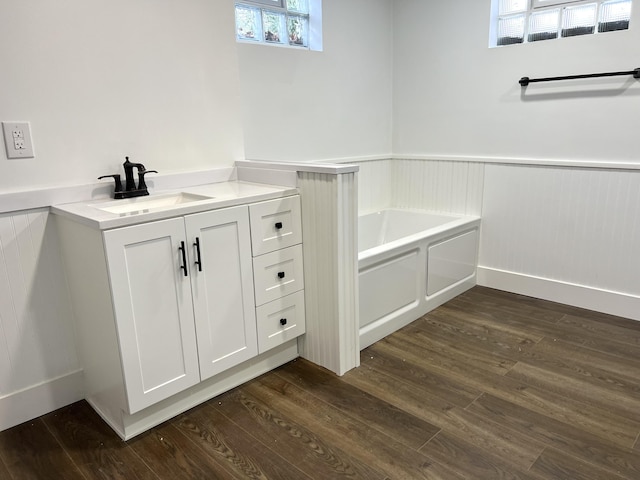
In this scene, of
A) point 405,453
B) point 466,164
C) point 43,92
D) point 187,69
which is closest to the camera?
point 405,453

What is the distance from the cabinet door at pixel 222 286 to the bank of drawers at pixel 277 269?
48 mm

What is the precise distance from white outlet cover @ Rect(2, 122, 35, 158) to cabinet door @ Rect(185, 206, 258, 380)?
674 millimetres

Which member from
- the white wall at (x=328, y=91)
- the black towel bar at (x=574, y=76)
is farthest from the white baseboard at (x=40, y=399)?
the black towel bar at (x=574, y=76)

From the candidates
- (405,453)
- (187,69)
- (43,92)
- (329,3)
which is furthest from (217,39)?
(405,453)

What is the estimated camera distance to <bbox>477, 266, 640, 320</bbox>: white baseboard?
2732 millimetres

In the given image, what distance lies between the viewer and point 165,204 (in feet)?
6.91

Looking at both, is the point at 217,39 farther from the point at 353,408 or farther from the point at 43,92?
the point at 353,408

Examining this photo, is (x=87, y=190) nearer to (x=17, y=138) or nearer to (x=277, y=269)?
(x=17, y=138)

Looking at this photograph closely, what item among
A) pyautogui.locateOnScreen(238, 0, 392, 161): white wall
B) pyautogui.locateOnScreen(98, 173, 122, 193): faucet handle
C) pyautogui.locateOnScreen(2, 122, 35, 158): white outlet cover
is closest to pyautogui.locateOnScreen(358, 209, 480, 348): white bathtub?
pyautogui.locateOnScreen(238, 0, 392, 161): white wall

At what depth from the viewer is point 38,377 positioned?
6.38ft

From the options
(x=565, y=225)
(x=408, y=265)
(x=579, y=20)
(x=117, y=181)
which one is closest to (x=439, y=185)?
(x=565, y=225)

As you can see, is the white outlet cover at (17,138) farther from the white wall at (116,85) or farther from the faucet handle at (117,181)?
the faucet handle at (117,181)

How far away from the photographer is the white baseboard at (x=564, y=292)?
108 inches

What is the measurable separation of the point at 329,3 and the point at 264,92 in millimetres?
804
